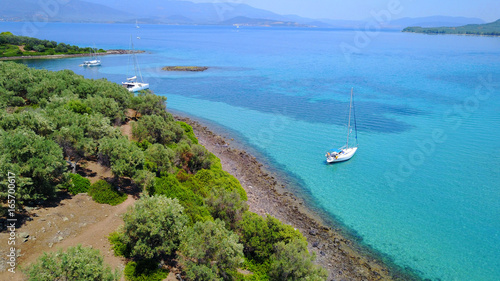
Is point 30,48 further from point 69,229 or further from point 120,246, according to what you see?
point 120,246

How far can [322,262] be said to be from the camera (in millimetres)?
23688

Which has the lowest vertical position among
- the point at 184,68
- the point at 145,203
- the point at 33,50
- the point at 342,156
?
the point at 342,156

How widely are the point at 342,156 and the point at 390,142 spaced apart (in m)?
10.9

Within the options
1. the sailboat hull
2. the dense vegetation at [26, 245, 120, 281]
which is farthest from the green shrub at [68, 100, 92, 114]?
the sailboat hull

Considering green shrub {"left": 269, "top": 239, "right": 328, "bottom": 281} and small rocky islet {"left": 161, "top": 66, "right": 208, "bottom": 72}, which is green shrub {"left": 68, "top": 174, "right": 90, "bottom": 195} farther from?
small rocky islet {"left": 161, "top": 66, "right": 208, "bottom": 72}

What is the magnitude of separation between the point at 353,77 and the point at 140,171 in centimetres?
7908

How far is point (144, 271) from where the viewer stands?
18.1m

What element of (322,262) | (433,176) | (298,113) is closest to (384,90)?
(298,113)

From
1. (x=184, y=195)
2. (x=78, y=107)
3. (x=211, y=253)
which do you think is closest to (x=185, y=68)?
(x=78, y=107)

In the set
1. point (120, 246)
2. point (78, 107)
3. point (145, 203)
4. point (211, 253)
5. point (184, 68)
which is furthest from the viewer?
point (184, 68)

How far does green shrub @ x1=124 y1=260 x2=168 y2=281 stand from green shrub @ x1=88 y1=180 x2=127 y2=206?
742 centimetres

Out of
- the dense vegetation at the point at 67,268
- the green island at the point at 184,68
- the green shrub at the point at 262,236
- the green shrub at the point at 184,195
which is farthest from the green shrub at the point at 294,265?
the green island at the point at 184,68

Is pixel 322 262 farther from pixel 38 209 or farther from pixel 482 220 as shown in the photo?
pixel 38 209

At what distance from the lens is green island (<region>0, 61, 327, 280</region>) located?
18.0 metres
